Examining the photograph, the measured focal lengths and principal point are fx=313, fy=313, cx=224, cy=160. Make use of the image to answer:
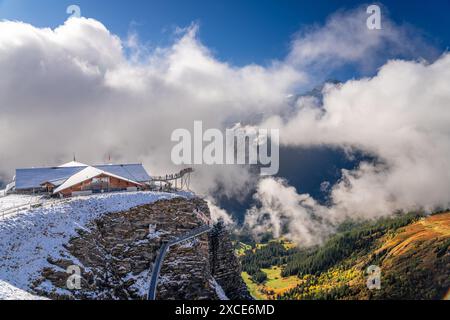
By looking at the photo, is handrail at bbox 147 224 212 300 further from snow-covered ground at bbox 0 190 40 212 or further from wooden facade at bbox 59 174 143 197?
snow-covered ground at bbox 0 190 40 212

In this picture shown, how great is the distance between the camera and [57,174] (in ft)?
225

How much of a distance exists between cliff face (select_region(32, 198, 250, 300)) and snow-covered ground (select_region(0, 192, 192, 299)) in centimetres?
100

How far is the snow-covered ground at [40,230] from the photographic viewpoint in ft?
Result: 104

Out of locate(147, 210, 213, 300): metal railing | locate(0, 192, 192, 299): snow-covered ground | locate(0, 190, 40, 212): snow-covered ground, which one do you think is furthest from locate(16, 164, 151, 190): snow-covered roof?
locate(147, 210, 213, 300): metal railing

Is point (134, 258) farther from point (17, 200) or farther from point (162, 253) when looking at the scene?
point (17, 200)

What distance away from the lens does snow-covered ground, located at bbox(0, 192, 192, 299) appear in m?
31.6

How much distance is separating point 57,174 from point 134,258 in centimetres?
3543

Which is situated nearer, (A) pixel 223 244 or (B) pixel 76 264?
(B) pixel 76 264
